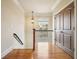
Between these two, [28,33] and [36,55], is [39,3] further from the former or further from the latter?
[28,33]

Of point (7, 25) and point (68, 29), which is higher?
point (7, 25)

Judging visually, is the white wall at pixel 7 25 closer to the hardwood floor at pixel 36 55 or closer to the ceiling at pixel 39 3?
the hardwood floor at pixel 36 55

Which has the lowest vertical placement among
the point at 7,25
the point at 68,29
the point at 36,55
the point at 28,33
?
the point at 36,55

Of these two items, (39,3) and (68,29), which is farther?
(39,3)

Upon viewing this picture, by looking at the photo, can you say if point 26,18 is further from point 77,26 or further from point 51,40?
point 77,26

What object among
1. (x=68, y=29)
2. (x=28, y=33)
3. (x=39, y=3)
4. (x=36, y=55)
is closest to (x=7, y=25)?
(x=36, y=55)

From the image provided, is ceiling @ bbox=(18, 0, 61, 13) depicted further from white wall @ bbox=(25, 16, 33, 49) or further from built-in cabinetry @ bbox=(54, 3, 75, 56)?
built-in cabinetry @ bbox=(54, 3, 75, 56)

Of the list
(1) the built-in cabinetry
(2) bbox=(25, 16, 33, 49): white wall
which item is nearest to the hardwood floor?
(1) the built-in cabinetry

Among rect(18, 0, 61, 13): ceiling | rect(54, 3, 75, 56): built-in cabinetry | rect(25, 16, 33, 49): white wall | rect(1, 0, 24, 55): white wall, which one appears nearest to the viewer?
rect(1, 0, 24, 55): white wall

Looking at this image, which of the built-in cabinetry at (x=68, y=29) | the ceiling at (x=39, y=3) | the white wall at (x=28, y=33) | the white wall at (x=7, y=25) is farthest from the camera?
the white wall at (x=28, y=33)

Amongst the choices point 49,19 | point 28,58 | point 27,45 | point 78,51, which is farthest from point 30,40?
point 78,51

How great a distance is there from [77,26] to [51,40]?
7.13 metres

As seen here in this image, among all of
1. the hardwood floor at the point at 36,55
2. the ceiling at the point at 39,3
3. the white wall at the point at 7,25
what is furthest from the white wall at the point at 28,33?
the hardwood floor at the point at 36,55

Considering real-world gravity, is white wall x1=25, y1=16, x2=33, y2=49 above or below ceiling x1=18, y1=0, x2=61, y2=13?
below
